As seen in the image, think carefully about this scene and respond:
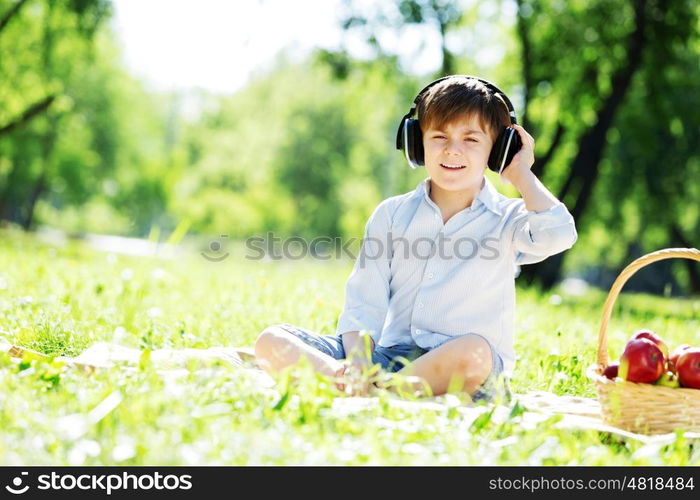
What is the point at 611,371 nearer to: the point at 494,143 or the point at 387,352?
the point at 387,352

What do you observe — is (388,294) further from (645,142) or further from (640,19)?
(645,142)

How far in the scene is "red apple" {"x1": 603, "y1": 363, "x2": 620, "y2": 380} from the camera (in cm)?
312

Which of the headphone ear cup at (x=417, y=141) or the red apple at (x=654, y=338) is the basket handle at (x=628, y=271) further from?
the headphone ear cup at (x=417, y=141)

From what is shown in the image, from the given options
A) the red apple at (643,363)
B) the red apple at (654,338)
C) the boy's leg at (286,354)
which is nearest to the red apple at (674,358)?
the red apple at (654,338)

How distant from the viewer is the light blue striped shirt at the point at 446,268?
3488 millimetres

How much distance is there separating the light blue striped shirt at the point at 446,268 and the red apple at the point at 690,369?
634 mm

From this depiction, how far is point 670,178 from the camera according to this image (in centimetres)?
1958

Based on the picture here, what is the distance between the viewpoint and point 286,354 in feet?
10.8

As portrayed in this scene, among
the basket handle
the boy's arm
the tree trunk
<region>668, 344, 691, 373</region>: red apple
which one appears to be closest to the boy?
the boy's arm

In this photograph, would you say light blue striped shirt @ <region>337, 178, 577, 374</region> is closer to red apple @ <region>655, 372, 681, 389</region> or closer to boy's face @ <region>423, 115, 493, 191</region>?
boy's face @ <region>423, 115, 493, 191</region>

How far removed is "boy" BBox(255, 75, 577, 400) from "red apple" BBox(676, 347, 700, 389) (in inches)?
24.9
